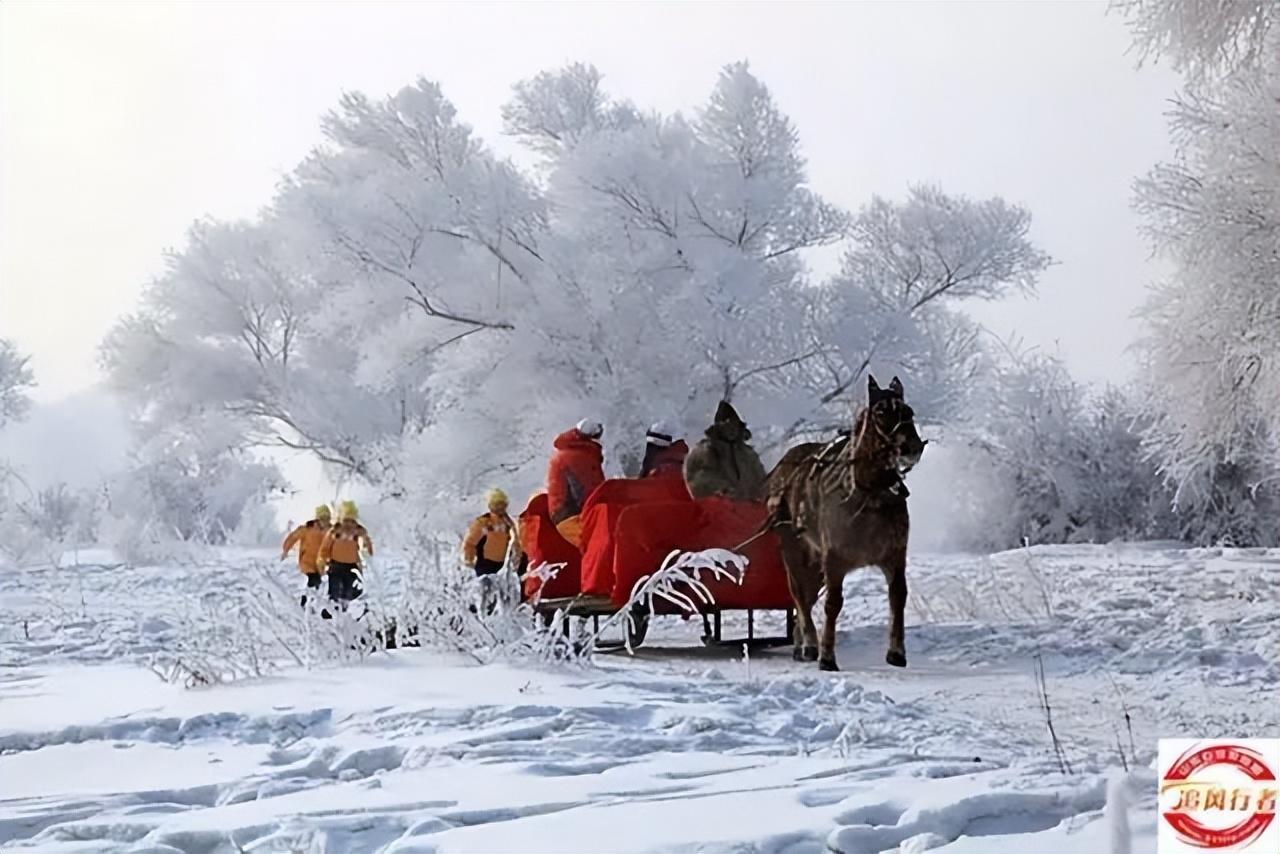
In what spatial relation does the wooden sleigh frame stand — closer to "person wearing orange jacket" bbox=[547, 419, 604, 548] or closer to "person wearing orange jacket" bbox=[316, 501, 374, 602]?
"person wearing orange jacket" bbox=[547, 419, 604, 548]

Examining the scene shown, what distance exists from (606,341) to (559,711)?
1.24m

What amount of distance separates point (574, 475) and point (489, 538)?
321 millimetres

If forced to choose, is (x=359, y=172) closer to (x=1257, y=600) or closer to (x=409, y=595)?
(x=409, y=595)

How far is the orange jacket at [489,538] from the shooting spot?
3.46 metres

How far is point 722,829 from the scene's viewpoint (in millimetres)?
2297

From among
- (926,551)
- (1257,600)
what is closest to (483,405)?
(926,551)

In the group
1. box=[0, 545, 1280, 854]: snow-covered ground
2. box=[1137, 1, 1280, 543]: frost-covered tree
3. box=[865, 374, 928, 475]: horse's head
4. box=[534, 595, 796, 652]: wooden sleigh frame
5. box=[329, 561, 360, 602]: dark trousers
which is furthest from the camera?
box=[329, 561, 360, 602]: dark trousers

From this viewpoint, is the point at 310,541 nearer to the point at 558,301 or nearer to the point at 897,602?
the point at 558,301

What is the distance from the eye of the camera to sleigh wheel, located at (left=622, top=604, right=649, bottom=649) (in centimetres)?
311

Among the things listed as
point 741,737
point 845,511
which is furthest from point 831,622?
point 741,737

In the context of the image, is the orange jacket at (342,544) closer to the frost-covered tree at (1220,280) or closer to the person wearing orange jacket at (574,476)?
the person wearing orange jacket at (574,476)

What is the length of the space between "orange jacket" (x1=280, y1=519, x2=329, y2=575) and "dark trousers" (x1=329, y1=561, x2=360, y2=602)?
0.14ft

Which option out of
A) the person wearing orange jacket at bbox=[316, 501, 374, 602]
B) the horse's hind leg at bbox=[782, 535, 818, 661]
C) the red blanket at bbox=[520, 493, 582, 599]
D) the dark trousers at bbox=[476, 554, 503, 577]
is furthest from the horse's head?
the person wearing orange jacket at bbox=[316, 501, 374, 602]

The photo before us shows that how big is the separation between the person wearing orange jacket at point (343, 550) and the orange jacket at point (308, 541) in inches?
0.5
